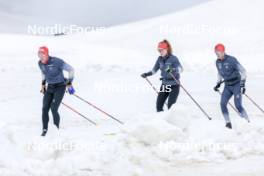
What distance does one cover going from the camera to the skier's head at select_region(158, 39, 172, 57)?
10836 mm

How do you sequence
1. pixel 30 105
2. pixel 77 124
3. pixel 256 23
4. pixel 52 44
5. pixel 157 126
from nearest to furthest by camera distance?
pixel 157 126, pixel 77 124, pixel 30 105, pixel 52 44, pixel 256 23

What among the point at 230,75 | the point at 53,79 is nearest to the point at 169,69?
the point at 230,75

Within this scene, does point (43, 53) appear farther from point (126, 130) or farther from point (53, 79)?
point (126, 130)

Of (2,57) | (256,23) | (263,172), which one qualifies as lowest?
(263,172)

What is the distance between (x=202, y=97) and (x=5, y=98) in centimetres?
672

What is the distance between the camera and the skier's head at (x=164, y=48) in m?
10.8

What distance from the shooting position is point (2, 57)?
119 feet

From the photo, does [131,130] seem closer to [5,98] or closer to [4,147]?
[4,147]

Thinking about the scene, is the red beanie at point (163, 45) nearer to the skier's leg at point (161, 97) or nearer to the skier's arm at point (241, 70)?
the skier's leg at point (161, 97)

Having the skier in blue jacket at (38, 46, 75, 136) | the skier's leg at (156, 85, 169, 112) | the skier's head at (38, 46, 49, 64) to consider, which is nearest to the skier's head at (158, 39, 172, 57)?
the skier's leg at (156, 85, 169, 112)

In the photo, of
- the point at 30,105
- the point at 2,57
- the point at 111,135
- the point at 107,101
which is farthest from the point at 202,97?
the point at 2,57

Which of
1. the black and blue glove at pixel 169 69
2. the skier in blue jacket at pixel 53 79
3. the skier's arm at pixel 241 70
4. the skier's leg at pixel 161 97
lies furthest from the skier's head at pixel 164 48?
the skier in blue jacket at pixel 53 79

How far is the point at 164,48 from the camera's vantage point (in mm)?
10883

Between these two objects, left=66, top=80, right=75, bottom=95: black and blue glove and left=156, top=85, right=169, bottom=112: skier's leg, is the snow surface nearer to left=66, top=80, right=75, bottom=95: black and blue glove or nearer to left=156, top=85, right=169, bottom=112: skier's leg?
left=156, top=85, right=169, bottom=112: skier's leg
